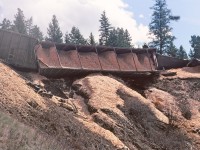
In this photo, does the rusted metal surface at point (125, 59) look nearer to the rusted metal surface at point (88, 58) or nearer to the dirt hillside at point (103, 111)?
the rusted metal surface at point (88, 58)

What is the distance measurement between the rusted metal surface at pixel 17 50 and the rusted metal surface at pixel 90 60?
0.90 m

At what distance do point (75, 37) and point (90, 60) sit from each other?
46.4m

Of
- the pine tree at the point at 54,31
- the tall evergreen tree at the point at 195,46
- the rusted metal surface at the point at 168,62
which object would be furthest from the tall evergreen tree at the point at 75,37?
the rusted metal surface at the point at 168,62

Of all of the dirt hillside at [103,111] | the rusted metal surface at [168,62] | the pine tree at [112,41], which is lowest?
the dirt hillside at [103,111]

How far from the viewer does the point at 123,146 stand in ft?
64.0

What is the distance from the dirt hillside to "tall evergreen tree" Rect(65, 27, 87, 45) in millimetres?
42414

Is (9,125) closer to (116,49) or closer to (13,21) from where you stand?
(116,49)

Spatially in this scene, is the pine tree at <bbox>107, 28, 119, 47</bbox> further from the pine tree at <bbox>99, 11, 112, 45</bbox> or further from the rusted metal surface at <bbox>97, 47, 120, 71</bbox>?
the rusted metal surface at <bbox>97, 47, 120, 71</bbox>

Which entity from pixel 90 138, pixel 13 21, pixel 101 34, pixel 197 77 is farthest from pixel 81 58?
pixel 13 21

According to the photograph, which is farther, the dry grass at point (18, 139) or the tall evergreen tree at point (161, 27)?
the tall evergreen tree at point (161, 27)

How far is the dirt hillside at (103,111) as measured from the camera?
1848 cm

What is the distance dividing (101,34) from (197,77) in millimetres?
40597

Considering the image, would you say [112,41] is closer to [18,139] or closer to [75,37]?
[75,37]

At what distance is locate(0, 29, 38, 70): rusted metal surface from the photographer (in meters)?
28.6
